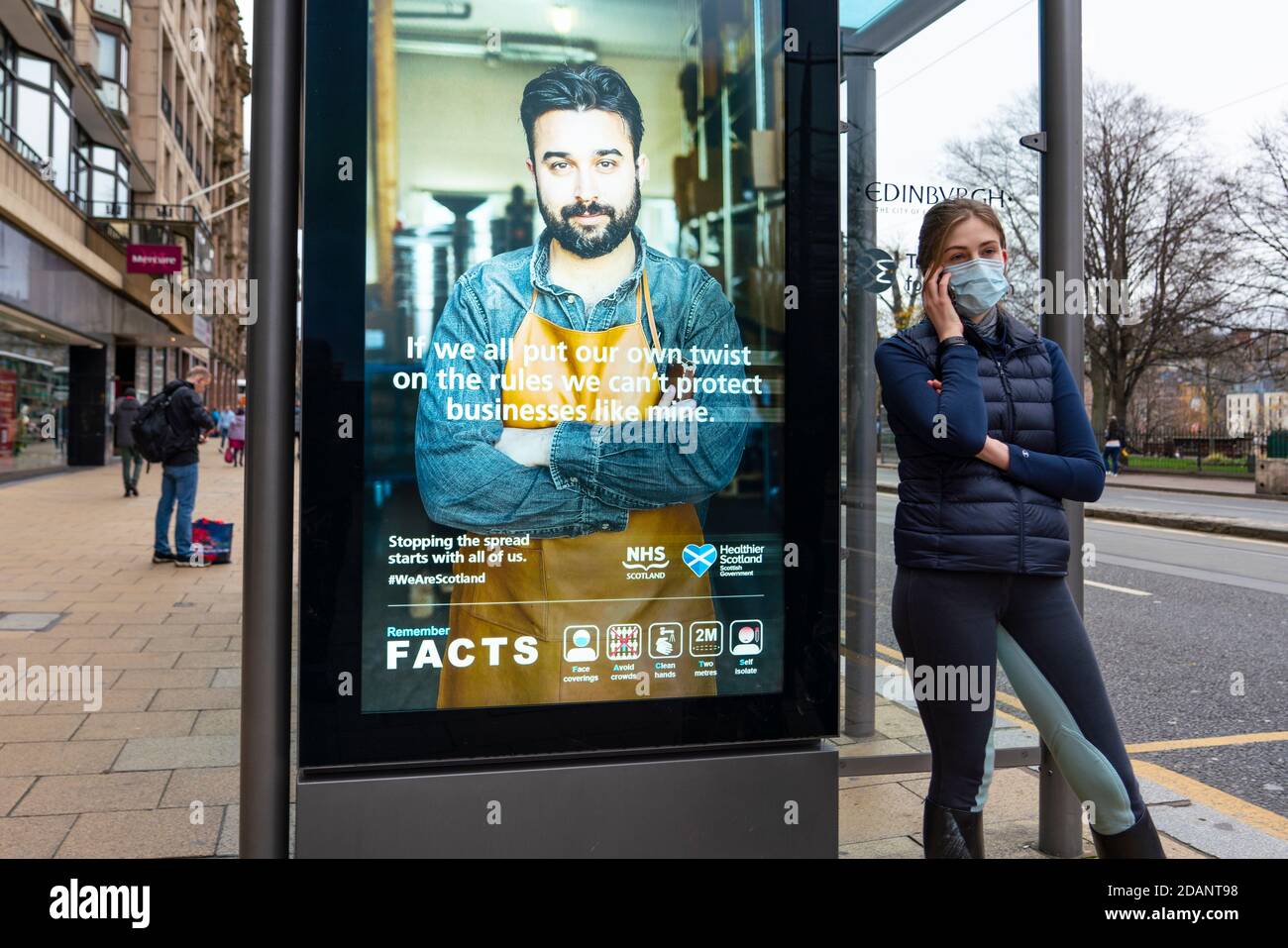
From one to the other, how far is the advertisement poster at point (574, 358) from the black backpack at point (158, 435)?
27.6 feet

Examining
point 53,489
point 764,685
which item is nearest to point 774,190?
point 764,685

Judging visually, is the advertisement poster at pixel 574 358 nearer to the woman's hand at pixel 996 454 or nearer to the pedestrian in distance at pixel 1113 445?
the woman's hand at pixel 996 454

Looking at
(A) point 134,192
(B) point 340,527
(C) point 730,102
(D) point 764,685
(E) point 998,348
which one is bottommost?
(D) point 764,685

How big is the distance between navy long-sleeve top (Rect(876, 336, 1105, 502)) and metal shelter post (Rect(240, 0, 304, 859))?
148cm

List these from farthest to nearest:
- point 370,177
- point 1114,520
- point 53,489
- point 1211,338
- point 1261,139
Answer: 1. point 1211,338
2. point 1261,139
3. point 53,489
4. point 1114,520
5. point 370,177

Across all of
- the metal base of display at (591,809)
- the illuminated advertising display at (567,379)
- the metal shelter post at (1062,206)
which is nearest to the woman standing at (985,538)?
the illuminated advertising display at (567,379)

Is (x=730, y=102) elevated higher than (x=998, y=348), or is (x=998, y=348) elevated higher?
(x=730, y=102)

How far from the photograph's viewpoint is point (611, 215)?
2.67m

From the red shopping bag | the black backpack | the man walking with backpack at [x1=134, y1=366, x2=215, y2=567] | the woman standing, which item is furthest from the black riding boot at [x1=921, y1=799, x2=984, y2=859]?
the red shopping bag

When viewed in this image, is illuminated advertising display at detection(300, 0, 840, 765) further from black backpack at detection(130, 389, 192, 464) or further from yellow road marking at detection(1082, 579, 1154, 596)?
black backpack at detection(130, 389, 192, 464)
